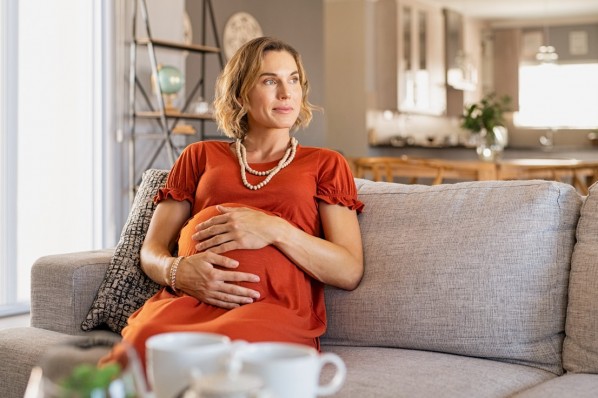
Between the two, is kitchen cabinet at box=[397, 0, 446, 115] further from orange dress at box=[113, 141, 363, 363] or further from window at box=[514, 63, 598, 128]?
orange dress at box=[113, 141, 363, 363]

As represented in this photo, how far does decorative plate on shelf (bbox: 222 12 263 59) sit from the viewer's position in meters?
7.08

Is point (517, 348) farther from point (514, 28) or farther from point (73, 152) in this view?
point (514, 28)

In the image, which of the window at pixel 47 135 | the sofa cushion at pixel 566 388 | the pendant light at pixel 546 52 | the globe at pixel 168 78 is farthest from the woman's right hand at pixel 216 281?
the pendant light at pixel 546 52

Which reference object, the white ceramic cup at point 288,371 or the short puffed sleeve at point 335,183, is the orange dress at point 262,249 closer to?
the short puffed sleeve at point 335,183

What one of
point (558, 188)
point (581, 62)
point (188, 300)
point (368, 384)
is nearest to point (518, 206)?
point (558, 188)

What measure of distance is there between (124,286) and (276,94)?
660 mm

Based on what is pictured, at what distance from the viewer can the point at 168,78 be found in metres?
5.11

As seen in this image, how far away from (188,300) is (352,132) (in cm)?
704

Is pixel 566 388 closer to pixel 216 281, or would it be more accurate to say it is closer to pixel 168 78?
pixel 216 281

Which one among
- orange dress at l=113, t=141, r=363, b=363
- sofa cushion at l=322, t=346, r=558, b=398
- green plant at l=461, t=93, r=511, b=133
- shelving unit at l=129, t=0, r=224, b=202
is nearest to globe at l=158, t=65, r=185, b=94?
Result: shelving unit at l=129, t=0, r=224, b=202

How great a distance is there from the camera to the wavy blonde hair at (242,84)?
2330 mm

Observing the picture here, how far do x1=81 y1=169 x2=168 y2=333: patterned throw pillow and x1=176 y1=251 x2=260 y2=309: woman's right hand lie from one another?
0.28 metres

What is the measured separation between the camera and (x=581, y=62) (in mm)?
10398

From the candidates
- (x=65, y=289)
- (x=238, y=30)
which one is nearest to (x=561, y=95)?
(x=238, y=30)
